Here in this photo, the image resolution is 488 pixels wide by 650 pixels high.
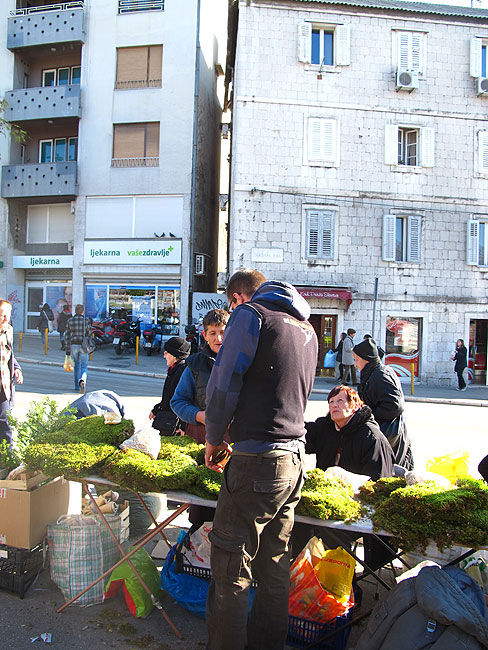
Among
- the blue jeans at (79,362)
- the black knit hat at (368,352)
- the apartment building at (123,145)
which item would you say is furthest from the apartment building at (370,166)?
the black knit hat at (368,352)

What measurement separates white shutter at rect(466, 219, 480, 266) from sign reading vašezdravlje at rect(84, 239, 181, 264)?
11.4 m

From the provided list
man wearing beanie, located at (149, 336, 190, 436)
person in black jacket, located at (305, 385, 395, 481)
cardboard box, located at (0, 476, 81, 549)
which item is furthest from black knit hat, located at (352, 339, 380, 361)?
cardboard box, located at (0, 476, 81, 549)

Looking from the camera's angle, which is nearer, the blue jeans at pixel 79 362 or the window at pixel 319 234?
the blue jeans at pixel 79 362

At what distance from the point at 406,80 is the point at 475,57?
296 cm

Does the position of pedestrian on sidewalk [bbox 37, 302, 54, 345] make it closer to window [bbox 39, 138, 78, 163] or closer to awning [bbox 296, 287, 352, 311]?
window [bbox 39, 138, 78, 163]

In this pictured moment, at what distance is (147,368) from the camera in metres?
17.5

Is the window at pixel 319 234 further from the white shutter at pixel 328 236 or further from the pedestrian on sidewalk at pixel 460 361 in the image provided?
the pedestrian on sidewalk at pixel 460 361

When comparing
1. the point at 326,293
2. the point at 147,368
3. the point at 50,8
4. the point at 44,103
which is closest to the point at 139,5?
the point at 50,8

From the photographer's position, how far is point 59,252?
24844mm

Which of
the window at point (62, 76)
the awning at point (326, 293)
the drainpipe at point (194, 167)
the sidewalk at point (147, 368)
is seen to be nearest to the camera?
the sidewalk at point (147, 368)

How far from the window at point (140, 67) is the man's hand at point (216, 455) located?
22696 mm

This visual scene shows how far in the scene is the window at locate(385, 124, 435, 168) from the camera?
61.7 ft

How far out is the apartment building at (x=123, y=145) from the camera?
21.9 meters

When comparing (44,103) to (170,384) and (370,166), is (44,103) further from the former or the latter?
(170,384)
